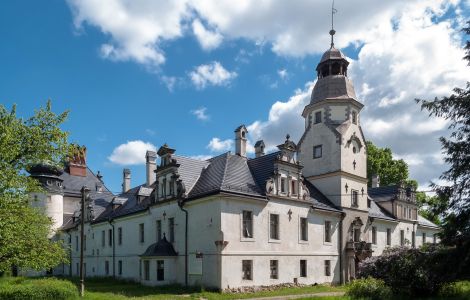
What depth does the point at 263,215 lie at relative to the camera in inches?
1147

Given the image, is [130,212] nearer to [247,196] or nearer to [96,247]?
[96,247]

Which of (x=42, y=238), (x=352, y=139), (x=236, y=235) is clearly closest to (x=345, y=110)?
(x=352, y=139)

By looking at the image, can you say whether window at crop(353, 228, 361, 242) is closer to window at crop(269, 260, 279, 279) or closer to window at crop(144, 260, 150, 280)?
window at crop(269, 260, 279, 279)

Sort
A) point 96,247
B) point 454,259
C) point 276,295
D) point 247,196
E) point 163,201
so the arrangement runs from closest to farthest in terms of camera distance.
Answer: point 454,259, point 276,295, point 247,196, point 163,201, point 96,247

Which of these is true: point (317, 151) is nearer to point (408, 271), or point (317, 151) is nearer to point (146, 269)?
Answer: point (146, 269)

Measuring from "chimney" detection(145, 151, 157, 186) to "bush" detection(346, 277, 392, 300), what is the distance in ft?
77.0

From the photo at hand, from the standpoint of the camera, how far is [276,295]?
26375mm

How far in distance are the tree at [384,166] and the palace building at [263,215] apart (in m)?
11.0

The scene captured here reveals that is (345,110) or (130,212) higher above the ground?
(345,110)

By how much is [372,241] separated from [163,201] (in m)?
19.4

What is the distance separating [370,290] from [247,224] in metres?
8.96

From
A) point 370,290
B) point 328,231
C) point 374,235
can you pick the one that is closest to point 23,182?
point 370,290

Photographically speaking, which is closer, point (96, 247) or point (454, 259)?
point (454, 259)

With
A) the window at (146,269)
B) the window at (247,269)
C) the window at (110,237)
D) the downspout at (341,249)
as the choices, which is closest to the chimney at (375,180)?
the downspout at (341,249)
